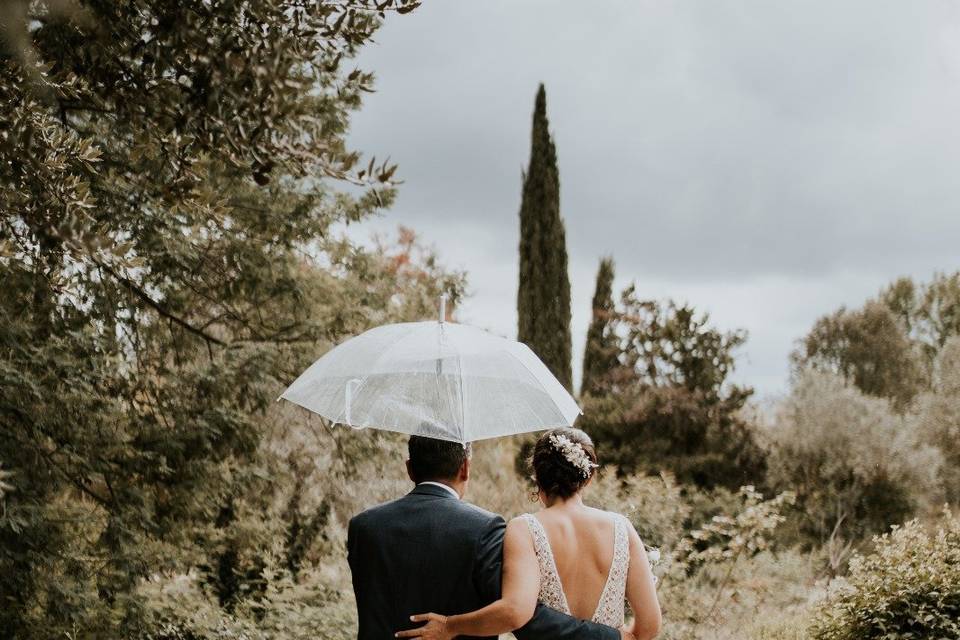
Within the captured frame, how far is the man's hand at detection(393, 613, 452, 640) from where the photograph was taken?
8.81 feet

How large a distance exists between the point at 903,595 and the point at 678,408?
10007 millimetres

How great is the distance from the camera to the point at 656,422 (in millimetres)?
16328

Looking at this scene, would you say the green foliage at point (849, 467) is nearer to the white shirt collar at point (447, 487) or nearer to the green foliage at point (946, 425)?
the green foliage at point (946, 425)

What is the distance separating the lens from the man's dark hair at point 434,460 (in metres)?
2.86

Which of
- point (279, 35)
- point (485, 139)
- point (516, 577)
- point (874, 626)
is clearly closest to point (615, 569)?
point (516, 577)

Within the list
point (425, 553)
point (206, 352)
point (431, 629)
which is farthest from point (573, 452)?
point (206, 352)

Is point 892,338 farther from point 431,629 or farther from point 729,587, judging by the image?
point 431,629

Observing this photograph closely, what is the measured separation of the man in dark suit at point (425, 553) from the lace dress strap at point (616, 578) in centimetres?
55

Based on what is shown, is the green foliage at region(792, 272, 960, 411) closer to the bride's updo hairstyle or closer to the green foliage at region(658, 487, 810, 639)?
the green foliage at region(658, 487, 810, 639)

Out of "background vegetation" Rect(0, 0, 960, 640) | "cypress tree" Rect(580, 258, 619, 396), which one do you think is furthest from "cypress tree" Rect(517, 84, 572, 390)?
"background vegetation" Rect(0, 0, 960, 640)

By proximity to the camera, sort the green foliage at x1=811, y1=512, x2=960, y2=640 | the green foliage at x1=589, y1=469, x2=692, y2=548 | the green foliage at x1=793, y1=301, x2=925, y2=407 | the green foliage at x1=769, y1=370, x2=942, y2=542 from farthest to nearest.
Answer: the green foliage at x1=793, y1=301, x2=925, y2=407, the green foliage at x1=769, y1=370, x2=942, y2=542, the green foliage at x1=589, y1=469, x2=692, y2=548, the green foliage at x1=811, y1=512, x2=960, y2=640

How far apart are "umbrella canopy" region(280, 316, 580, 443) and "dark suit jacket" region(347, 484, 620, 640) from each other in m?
0.40

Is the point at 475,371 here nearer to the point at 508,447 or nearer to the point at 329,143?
the point at 329,143

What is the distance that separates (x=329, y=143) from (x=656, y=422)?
13547 mm
